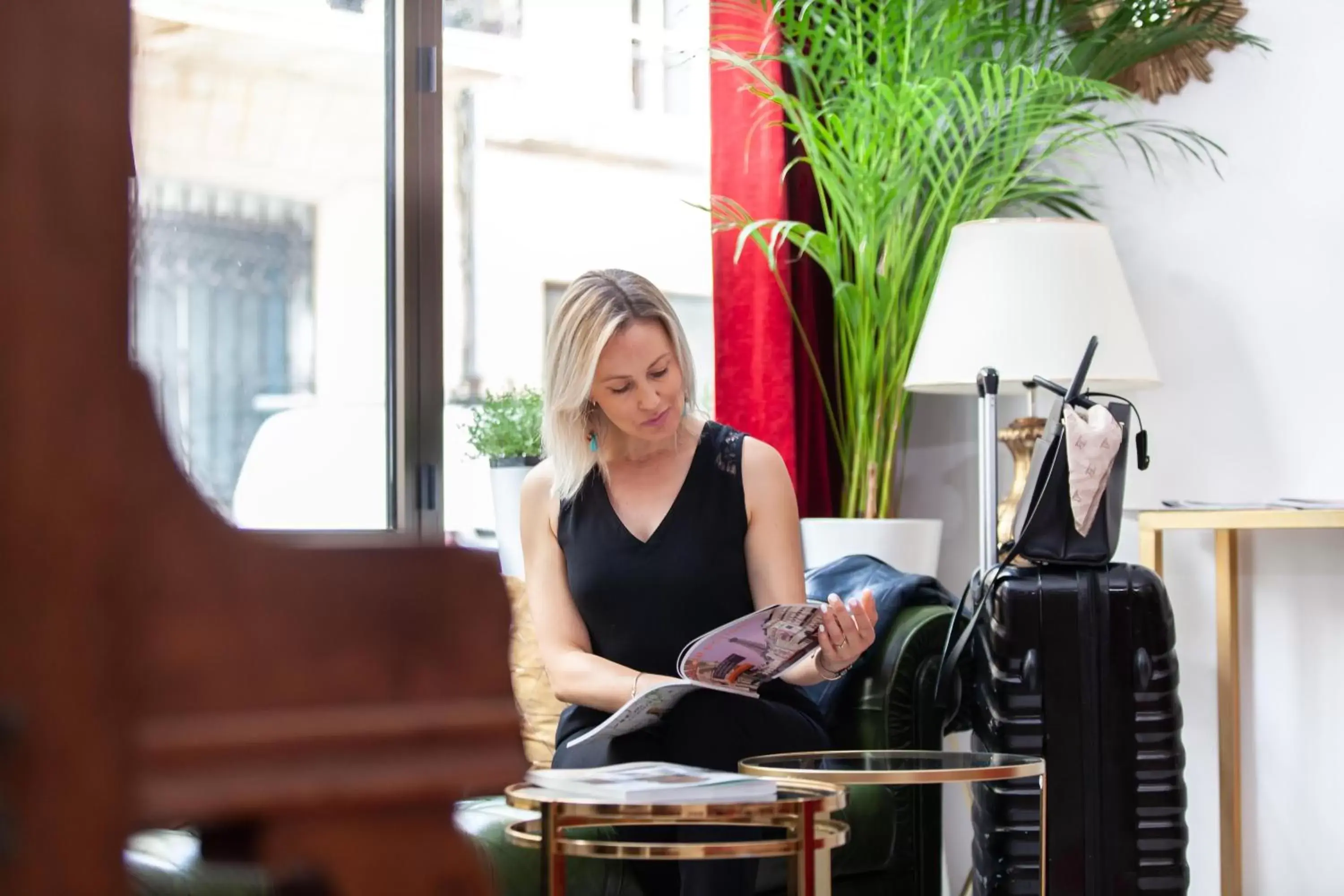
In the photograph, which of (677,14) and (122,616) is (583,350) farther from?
(122,616)

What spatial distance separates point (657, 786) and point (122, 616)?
0.96 meters

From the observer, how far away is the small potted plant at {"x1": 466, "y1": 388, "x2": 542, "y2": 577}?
9.52 ft

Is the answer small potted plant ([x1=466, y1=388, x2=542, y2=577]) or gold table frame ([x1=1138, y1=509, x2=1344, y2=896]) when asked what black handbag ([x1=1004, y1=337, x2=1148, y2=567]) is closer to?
gold table frame ([x1=1138, y1=509, x2=1344, y2=896])

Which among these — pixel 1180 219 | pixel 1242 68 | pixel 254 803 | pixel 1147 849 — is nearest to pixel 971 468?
pixel 1180 219

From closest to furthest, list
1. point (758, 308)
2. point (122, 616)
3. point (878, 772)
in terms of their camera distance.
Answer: point (122, 616) < point (878, 772) < point (758, 308)

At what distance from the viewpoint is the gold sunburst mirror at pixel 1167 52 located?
117 inches

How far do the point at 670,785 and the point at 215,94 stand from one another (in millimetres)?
1975

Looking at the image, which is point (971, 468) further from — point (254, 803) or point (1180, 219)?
point (254, 803)

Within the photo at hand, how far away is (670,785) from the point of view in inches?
52.1

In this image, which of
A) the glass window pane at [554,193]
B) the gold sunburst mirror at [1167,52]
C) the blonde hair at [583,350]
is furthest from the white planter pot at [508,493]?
the gold sunburst mirror at [1167,52]

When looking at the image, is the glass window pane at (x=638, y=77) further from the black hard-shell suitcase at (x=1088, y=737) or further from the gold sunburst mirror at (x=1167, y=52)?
the black hard-shell suitcase at (x=1088, y=737)

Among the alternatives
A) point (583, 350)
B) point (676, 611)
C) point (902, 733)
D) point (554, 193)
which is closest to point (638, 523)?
point (676, 611)

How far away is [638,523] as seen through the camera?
2.29 m

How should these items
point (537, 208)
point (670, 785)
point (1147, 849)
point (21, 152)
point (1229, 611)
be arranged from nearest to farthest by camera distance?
point (21, 152), point (670, 785), point (1147, 849), point (1229, 611), point (537, 208)
